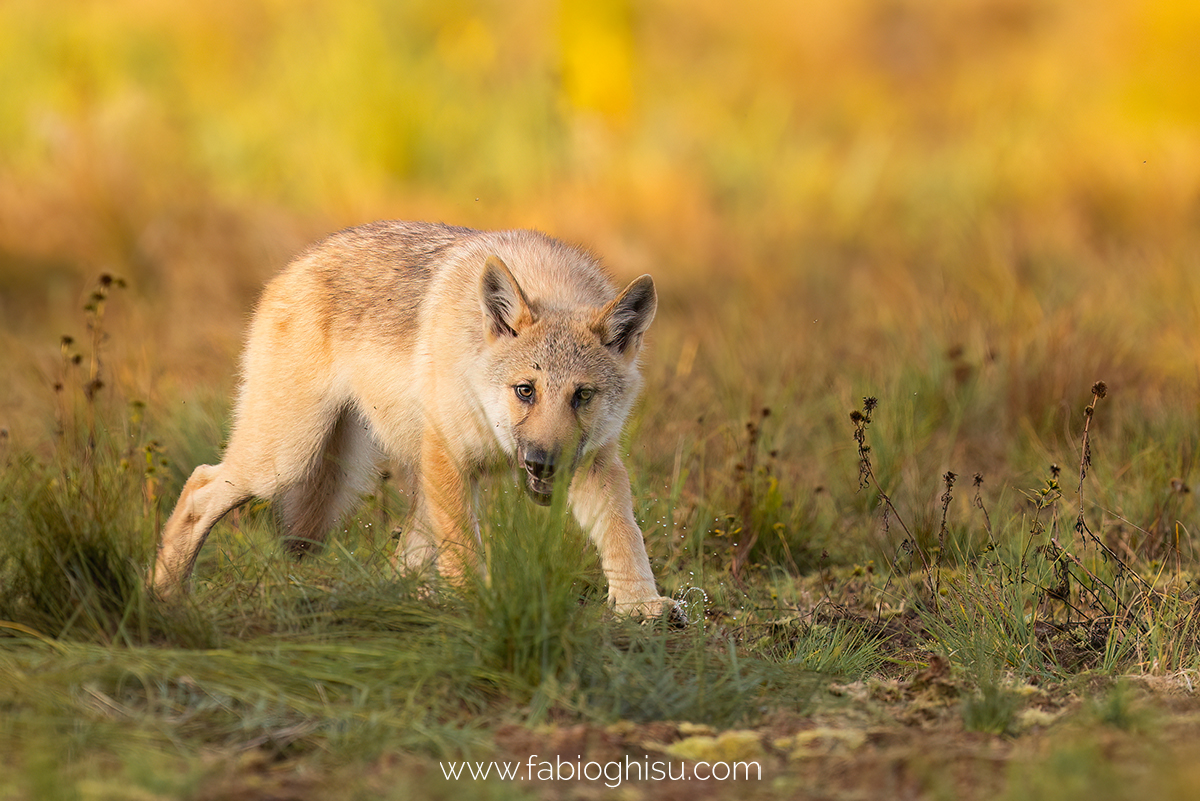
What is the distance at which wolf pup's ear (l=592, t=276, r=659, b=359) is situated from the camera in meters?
4.81

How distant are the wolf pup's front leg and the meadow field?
0.11 m

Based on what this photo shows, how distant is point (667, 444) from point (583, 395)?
6.02ft

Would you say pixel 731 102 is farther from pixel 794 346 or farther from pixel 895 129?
pixel 794 346

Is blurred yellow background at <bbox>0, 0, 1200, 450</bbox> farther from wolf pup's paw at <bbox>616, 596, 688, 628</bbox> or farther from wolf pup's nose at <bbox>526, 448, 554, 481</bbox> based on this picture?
wolf pup's paw at <bbox>616, 596, 688, 628</bbox>

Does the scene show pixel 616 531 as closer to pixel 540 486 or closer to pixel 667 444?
pixel 540 486

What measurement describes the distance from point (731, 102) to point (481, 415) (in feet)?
52.7

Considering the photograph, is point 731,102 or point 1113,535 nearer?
point 1113,535

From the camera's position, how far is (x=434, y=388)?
4.92 meters

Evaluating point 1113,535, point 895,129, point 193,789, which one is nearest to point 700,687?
point 193,789

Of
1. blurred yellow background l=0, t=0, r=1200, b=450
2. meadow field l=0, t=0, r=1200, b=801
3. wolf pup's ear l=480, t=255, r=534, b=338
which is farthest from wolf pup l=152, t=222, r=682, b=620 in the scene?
blurred yellow background l=0, t=0, r=1200, b=450

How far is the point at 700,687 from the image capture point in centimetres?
348

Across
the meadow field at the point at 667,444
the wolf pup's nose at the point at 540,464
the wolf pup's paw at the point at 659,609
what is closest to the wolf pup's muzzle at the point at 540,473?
the wolf pup's nose at the point at 540,464

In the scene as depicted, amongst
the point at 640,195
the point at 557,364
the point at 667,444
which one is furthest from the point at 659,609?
the point at 640,195

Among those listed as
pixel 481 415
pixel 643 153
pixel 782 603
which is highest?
pixel 643 153
